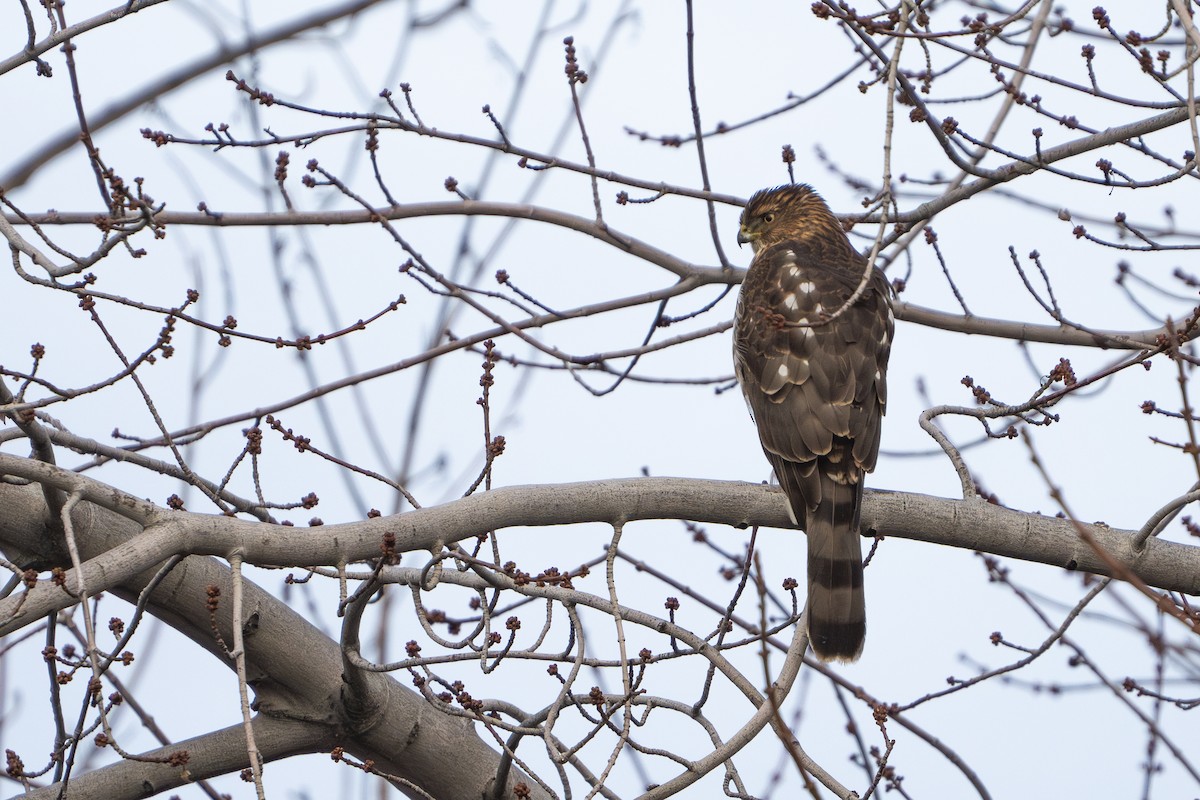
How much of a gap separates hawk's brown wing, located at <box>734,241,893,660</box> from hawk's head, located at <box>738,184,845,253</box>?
Answer: 2.65 ft

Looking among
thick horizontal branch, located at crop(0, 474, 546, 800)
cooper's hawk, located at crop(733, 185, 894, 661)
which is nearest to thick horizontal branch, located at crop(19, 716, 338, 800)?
thick horizontal branch, located at crop(0, 474, 546, 800)

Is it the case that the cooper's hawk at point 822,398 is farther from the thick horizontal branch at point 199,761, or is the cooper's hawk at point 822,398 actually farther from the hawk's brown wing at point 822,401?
the thick horizontal branch at point 199,761

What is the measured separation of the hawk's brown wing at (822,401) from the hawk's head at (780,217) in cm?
81

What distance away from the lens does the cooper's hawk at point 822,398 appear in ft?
13.5

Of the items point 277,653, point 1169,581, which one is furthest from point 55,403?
point 1169,581

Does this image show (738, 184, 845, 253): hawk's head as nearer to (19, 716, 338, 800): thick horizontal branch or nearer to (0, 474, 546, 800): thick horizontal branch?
(0, 474, 546, 800): thick horizontal branch

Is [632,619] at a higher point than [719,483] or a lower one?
lower

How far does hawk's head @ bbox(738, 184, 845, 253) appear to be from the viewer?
5805mm

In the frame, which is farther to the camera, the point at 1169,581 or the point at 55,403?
the point at 1169,581

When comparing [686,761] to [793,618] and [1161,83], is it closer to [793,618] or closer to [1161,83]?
[793,618]

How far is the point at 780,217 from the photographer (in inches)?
231

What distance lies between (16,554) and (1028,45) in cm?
382

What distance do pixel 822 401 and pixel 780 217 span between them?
171cm

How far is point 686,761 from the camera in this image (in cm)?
287
